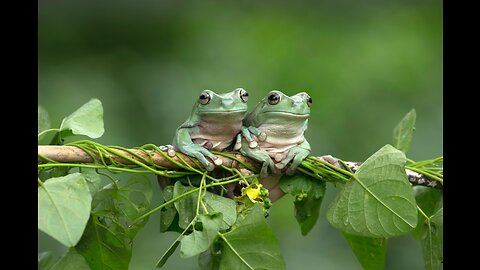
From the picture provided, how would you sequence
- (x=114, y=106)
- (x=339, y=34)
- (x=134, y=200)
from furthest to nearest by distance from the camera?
(x=339, y=34)
(x=114, y=106)
(x=134, y=200)

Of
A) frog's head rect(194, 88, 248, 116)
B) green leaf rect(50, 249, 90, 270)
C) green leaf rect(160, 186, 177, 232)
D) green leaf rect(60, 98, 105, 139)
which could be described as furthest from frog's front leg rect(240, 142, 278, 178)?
green leaf rect(50, 249, 90, 270)

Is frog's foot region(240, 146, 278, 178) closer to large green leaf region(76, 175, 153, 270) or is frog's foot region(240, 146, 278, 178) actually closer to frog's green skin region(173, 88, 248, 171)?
frog's green skin region(173, 88, 248, 171)

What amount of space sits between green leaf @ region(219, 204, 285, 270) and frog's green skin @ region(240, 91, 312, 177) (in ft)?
0.99

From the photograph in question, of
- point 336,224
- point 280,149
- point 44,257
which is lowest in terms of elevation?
point 44,257

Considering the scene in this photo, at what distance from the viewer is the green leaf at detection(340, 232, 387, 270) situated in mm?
2020

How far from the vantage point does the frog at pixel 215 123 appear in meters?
1.96

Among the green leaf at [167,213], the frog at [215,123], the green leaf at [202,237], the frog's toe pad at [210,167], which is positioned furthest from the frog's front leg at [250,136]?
the green leaf at [202,237]

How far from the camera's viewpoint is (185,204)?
181cm

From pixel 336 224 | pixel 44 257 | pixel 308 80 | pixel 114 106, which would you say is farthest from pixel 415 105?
pixel 44 257

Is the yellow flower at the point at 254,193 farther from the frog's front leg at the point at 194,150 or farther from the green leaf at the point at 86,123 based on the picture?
the green leaf at the point at 86,123

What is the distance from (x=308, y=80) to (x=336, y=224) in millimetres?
1835

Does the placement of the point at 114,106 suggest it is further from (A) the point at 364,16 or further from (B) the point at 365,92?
(A) the point at 364,16

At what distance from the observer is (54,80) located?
3.42m

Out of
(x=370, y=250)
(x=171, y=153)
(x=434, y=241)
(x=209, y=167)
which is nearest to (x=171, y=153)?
(x=171, y=153)
